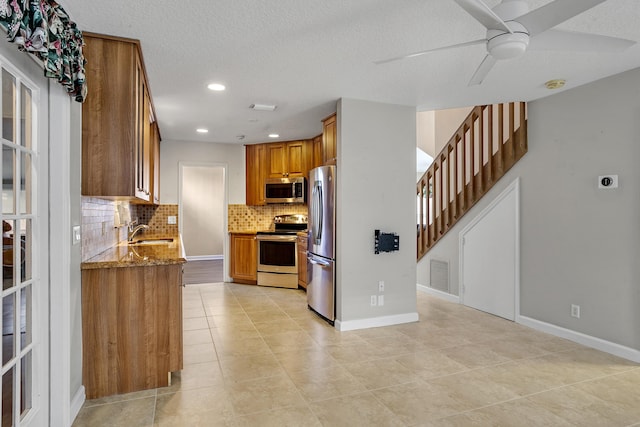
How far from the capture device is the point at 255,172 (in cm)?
637

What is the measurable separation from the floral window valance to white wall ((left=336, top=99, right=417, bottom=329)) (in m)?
2.38

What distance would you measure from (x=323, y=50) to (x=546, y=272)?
10.2 feet

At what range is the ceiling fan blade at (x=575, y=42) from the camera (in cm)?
179

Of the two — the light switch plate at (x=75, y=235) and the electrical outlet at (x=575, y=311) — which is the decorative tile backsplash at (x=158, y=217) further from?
the electrical outlet at (x=575, y=311)

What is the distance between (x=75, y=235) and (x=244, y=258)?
3965mm

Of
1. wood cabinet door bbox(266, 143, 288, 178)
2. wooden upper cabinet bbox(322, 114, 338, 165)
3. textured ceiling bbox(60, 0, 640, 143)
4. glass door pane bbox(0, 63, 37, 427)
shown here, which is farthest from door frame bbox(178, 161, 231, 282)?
glass door pane bbox(0, 63, 37, 427)

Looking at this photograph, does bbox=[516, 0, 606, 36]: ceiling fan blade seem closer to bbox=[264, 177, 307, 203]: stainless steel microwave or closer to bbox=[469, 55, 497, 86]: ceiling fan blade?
bbox=[469, 55, 497, 86]: ceiling fan blade

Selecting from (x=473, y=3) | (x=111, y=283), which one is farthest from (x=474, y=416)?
(x=111, y=283)

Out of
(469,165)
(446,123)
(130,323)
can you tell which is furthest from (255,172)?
(130,323)

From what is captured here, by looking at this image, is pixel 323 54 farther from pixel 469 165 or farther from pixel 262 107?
pixel 469 165

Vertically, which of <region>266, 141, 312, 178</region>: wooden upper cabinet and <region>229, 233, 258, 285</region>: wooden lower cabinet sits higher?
<region>266, 141, 312, 178</region>: wooden upper cabinet

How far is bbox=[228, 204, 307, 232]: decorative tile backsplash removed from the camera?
255 inches

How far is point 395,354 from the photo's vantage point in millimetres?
3154

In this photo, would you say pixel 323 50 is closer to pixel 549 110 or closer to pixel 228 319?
pixel 549 110
